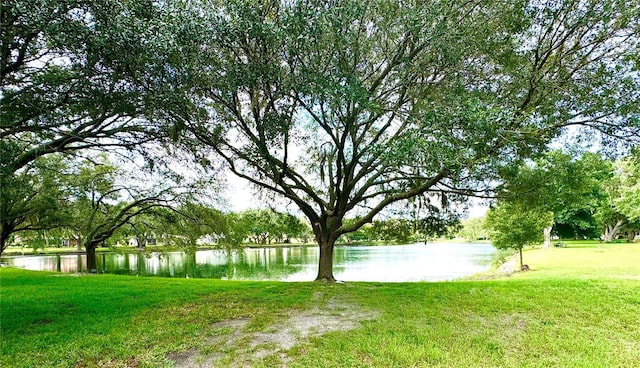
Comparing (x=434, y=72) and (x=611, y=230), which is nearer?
(x=434, y=72)

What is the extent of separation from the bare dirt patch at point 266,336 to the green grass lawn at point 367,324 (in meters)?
0.11

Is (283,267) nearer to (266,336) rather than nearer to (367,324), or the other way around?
(367,324)

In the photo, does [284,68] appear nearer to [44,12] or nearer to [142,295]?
[44,12]

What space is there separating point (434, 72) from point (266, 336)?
551cm

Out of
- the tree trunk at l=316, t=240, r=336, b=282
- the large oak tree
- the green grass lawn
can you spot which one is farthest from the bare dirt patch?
the tree trunk at l=316, t=240, r=336, b=282

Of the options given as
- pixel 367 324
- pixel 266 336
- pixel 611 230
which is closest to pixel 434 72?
pixel 367 324

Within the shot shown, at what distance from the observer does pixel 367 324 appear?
5.50 meters

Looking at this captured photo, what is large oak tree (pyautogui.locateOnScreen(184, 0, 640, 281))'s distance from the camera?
532 centimetres

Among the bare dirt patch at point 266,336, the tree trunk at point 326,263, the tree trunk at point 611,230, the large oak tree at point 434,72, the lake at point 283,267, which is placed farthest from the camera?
the tree trunk at point 611,230

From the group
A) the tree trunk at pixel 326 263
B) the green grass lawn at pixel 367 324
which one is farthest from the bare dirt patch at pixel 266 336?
the tree trunk at pixel 326 263

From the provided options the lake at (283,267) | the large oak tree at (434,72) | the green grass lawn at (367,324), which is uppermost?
the large oak tree at (434,72)

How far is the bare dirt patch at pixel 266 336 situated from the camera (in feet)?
13.9

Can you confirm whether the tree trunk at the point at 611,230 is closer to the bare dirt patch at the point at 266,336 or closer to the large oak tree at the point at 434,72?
the large oak tree at the point at 434,72

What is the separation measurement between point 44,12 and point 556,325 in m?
8.01
